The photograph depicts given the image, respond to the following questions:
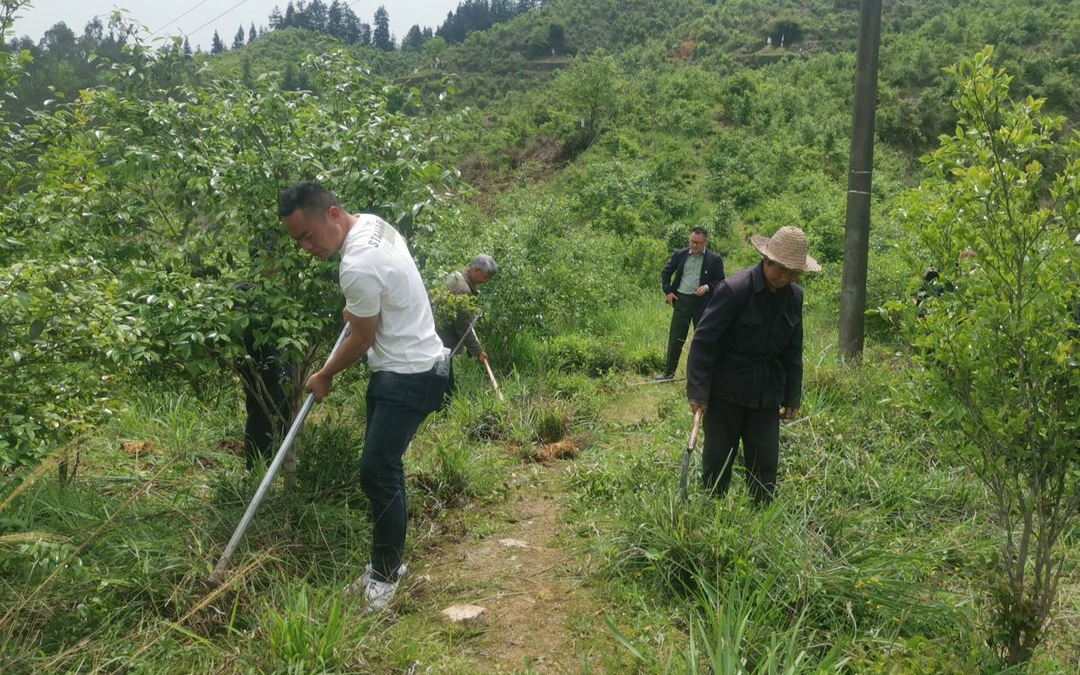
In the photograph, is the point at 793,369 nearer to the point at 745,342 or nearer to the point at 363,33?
the point at 745,342

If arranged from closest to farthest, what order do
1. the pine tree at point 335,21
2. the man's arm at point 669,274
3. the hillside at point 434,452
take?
the hillside at point 434,452 → the man's arm at point 669,274 → the pine tree at point 335,21

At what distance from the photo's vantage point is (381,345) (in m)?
3.53

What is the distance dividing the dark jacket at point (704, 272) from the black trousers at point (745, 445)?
3.93m

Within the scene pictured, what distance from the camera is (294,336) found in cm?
380

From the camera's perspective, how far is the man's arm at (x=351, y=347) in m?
3.36

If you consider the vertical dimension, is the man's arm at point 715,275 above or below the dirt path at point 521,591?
above

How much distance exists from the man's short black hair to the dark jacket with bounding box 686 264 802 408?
1.95 meters

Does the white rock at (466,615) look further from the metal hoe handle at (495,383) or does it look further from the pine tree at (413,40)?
the pine tree at (413,40)

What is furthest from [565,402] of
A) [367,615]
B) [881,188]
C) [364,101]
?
[881,188]

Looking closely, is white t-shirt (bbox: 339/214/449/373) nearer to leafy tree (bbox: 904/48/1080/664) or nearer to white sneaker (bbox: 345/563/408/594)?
white sneaker (bbox: 345/563/408/594)

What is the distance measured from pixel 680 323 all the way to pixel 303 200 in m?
5.49

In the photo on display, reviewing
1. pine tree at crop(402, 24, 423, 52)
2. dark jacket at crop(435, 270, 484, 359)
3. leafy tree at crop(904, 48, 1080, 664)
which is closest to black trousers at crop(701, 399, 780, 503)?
leafy tree at crop(904, 48, 1080, 664)

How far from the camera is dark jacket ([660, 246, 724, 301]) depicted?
8.19 metres

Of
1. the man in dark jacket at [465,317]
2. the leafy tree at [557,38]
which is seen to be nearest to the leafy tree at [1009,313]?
the man in dark jacket at [465,317]
